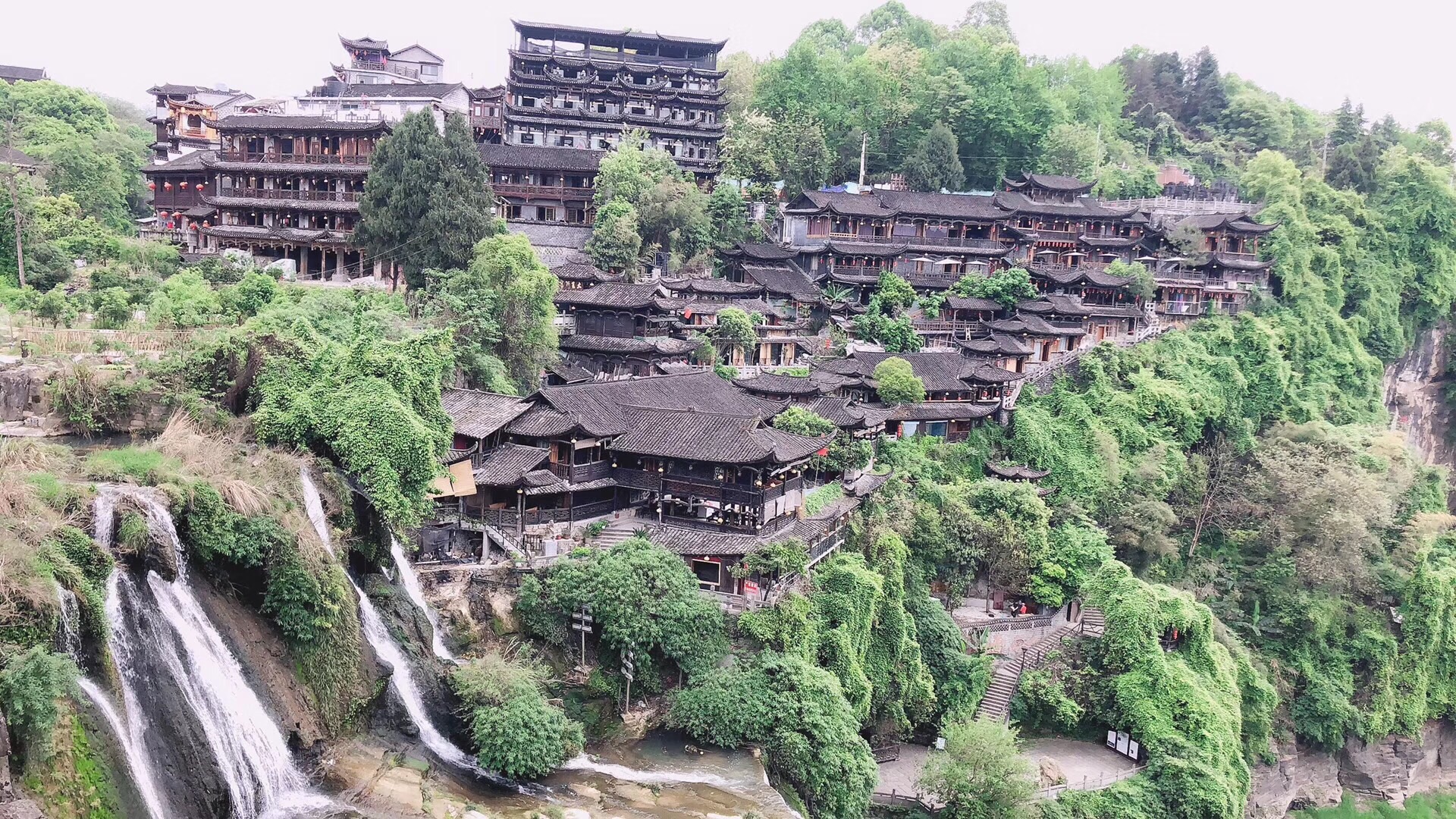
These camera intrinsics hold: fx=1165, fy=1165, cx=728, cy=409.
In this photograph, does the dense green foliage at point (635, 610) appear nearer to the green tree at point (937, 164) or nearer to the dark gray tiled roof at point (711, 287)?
the dark gray tiled roof at point (711, 287)

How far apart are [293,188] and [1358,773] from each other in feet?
182

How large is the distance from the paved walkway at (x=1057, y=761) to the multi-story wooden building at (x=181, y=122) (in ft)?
176

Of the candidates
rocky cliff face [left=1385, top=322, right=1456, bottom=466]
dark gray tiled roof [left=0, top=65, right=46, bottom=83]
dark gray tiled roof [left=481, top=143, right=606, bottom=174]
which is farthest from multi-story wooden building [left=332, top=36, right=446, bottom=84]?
rocky cliff face [left=1385, top=322, right=1456, bottom=466]

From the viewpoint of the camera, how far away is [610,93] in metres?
73.3

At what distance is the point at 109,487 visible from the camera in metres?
23.6

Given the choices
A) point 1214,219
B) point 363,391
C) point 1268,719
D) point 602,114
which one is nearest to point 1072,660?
point 1268,719

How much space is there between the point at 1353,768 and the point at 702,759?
102 ft

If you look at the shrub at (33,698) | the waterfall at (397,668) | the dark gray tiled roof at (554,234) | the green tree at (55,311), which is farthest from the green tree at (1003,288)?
the shrub at (33,698)

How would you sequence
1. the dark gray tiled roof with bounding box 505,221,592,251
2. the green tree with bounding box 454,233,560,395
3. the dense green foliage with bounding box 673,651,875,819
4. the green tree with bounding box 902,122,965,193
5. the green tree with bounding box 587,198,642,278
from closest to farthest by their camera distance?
the dense green foliage with bounding box 673,651,875,819 → the green tree with bounding box 454,233,560,395 → the green tree with bounding box 587,198,642,278 → the dark gray tiled roof with bounding box 505,221,592,251 → the green tree with bounding box 902,122,965,193

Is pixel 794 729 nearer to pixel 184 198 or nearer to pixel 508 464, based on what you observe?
pixel 508 464

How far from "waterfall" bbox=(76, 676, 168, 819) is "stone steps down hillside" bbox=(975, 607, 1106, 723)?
25950mm

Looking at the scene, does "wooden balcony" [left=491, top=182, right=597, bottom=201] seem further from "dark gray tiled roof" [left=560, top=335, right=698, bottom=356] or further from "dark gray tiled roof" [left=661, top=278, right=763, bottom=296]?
"dark gray tiled roof" [left=560, top=335, right=698, bottom=356]

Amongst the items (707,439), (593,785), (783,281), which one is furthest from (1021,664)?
(783,281)

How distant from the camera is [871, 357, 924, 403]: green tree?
168ft
